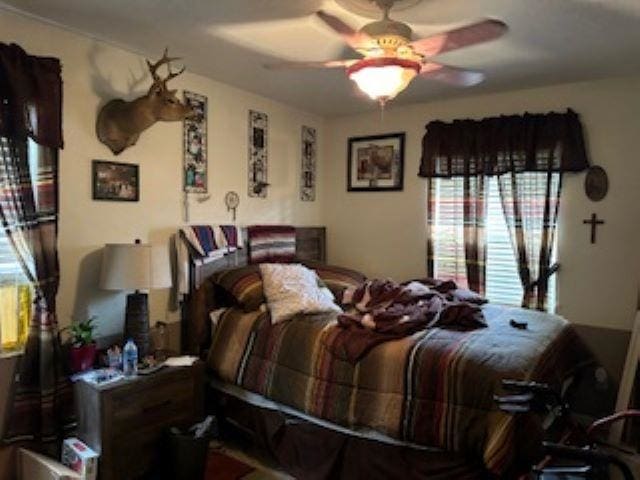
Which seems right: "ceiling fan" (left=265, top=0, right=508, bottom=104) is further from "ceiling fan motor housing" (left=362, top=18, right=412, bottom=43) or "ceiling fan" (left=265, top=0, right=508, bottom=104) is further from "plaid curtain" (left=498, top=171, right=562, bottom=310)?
"plaid curtain" (left=498, top=171, right=562, bottom=310)

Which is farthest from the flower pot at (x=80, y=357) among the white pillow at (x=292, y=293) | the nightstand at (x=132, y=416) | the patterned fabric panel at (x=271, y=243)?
the patterned fabric panel at (x=271, y=243)

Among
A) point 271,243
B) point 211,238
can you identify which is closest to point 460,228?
point 271,243

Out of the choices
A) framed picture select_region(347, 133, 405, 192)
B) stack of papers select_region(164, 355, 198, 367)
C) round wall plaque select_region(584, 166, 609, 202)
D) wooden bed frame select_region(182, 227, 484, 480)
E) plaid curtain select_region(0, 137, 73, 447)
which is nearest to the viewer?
wooden bed frame select_region(182, 227, 484, 480)

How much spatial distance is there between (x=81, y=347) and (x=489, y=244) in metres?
2.93

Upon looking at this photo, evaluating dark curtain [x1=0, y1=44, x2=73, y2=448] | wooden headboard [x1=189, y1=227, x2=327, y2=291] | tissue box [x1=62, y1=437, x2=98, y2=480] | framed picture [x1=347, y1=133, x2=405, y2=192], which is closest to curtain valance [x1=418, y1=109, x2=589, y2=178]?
framed picture [x1=347, y1=133, x2=405, y2=192]

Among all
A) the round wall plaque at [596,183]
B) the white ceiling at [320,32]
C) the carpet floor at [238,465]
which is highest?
the white ceiling at [320,32]

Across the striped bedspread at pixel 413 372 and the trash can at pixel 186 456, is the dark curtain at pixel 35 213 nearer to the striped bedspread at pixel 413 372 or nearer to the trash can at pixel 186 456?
the trash can at pixel 186 456

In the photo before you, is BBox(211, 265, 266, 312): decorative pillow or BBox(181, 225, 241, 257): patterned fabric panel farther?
BBox(181, 225, 241, 257): patterned fabric panel

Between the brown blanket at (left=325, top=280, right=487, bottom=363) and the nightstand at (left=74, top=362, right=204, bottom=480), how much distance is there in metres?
0.87

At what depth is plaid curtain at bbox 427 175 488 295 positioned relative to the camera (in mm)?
3727

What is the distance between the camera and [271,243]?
379 cm

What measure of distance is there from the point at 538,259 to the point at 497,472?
6.44ft

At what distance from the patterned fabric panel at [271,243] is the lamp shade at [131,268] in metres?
1.14

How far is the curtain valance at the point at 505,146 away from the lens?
3.34 m
